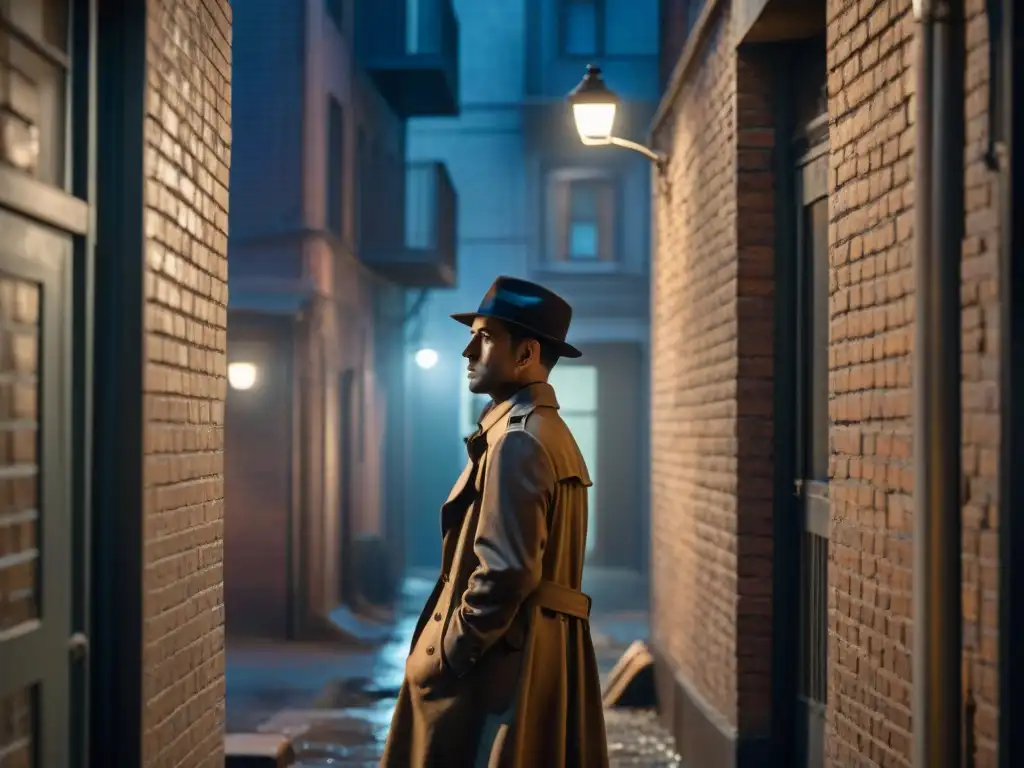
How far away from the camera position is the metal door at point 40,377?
350cm

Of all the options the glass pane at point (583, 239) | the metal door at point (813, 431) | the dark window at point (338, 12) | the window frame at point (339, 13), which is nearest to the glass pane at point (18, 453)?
the metal door at point (813, 431)

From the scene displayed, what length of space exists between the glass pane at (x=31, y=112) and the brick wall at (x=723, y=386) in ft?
12.8

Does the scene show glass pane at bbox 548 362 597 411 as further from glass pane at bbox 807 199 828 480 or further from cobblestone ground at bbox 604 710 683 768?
glass pane at bbox 807 199 828 480

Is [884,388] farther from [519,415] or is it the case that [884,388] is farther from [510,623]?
[510,623]

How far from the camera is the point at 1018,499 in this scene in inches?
133

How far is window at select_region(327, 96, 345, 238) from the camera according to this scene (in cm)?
1595

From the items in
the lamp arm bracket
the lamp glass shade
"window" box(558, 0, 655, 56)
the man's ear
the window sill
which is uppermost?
"window" box(558, 0, 655, 56)

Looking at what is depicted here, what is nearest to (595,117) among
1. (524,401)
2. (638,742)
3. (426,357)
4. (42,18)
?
(638,742)

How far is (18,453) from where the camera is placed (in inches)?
141

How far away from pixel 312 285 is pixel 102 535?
10684 mm

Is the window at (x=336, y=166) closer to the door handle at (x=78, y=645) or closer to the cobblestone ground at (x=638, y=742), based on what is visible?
the cobblestone ground at (x=638, y=742)

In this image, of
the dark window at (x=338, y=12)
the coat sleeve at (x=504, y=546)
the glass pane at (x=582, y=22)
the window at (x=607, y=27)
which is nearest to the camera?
the coat sleeve at (x=504, y=546)

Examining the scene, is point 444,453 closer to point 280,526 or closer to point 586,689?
point 280,526

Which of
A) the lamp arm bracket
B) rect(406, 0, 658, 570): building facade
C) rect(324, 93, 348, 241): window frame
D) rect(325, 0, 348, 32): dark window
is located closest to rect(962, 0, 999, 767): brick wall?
the lamp arm bracket
